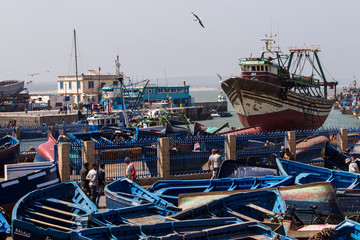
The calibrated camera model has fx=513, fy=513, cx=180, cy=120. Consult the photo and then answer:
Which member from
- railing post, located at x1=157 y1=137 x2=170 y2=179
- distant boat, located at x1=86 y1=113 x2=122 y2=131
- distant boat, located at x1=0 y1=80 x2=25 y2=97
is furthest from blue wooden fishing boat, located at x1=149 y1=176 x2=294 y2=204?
distant boat, located at x1=0 y1=80 x2=25 y2=97

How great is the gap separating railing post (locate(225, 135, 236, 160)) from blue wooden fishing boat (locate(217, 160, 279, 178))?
3430 mm

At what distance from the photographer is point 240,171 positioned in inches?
742

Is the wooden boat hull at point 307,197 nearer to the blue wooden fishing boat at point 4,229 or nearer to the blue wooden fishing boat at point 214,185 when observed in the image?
the blue wooden fishing boat at point 214,185

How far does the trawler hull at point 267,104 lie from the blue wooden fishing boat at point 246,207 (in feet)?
108

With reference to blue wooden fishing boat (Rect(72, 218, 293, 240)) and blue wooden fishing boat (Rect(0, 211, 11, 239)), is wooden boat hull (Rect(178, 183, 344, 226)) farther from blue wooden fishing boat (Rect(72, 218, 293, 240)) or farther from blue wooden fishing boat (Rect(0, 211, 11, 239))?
blue wooden fishing boat (Rect(0, 211, 11, 239))

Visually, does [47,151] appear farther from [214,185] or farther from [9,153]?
[214,185]

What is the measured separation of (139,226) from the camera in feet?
34.1

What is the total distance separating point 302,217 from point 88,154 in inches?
349

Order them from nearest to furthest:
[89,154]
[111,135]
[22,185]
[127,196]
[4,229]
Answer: [4,229] → [127,196] → [22,185] → [89,154] → [111,135]

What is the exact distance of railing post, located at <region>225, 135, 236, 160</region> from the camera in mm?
22464

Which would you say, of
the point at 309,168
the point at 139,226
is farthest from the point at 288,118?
the point at 139,226

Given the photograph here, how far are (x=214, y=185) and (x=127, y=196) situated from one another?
298cm

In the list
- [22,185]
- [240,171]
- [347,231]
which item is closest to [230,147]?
[240,171]

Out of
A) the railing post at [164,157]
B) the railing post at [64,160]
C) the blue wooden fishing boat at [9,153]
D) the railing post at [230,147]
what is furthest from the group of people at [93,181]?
the blue wooden fishing boat at [9,153]
